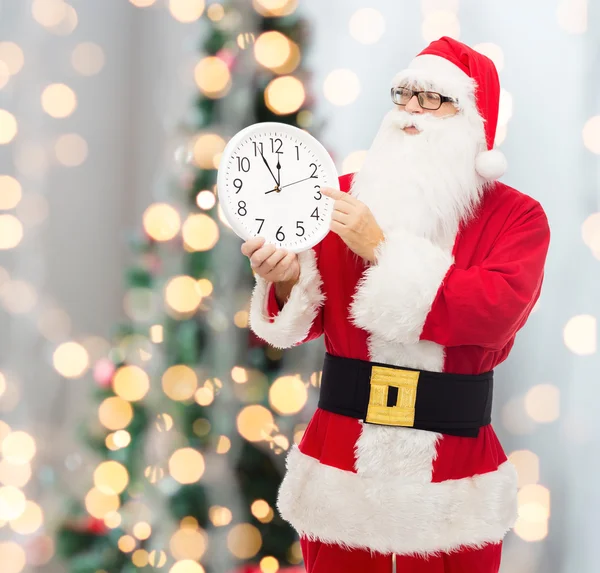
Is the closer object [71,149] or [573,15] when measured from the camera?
[573,15]

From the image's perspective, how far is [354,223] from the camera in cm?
134

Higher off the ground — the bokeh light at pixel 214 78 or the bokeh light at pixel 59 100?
the bokeh light at pixel 214 78

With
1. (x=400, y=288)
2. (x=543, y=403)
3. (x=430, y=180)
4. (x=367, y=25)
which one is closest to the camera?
(x=400, y=288)

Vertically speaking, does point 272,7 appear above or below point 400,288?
above

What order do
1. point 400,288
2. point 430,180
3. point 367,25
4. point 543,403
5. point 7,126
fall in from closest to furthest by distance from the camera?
point 400,288, point 430,180, point 7,126, point 543,403, point 367,25

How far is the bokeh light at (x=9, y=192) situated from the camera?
184 cm

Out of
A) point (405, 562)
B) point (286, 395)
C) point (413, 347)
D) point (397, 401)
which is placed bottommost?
point (405, 562)

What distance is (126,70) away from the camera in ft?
7.03

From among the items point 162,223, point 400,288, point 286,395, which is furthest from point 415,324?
point 162,223

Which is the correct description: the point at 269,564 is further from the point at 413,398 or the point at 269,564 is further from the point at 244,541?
the point at 413,398

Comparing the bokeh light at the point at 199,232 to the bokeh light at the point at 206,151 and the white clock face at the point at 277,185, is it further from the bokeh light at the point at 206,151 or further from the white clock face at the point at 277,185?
the white clock face at the point at 277,185

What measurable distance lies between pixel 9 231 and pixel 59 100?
390 millimetres

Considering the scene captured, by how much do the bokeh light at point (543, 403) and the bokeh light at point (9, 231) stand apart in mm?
1430

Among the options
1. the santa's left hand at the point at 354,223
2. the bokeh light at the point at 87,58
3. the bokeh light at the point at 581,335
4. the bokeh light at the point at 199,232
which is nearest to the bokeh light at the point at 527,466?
the bokeh light at the point at 581,335
